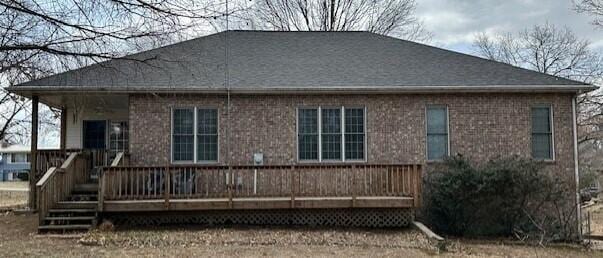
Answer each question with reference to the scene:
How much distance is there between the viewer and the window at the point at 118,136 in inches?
656

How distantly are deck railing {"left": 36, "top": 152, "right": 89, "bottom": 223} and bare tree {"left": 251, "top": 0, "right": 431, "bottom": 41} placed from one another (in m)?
16.9

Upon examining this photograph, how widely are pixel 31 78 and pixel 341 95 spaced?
9.39 metres

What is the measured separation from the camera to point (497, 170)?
1321cm

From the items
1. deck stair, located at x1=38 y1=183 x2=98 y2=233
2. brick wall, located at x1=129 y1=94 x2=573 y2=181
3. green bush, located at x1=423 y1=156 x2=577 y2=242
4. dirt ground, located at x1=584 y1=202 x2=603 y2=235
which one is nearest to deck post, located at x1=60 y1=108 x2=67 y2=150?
brick wall, located at x1=129 y1=94 x2=573 y2=181

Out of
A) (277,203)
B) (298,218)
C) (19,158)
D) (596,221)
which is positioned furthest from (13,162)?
(596,221)

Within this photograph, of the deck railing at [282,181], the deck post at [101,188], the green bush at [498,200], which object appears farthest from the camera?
the green bush at [498,200]

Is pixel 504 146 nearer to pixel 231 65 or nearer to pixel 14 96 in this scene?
pixel 231 65

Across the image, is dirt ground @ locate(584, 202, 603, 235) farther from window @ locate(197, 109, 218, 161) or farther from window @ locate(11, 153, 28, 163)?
window @ locate(11, 153, 28, 163)

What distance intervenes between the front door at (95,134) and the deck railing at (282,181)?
4506 mm

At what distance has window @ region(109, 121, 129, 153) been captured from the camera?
1667 centimetres

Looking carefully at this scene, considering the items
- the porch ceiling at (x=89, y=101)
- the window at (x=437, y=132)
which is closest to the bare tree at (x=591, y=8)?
the window at (x=437, y=132)

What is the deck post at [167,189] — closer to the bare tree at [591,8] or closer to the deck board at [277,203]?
the deck board at [277,203]

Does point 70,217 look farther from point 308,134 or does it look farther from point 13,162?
point 13,162

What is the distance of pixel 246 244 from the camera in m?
10.6
